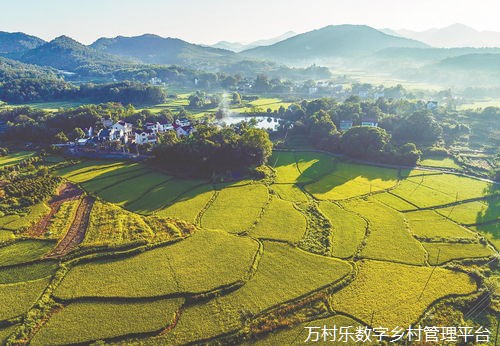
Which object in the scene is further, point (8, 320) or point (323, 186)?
point (323, 186)

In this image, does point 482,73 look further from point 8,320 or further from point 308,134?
point 8,320

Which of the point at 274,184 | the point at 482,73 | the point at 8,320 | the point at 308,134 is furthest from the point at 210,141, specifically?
the point at 482,73

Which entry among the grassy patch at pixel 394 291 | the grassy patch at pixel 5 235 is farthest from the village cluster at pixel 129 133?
the grassy patch at pixel 394 291

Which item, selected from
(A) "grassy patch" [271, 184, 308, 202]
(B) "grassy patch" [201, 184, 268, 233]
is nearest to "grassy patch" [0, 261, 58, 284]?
(B) "grassy patch" [201, 184, 268, 233]

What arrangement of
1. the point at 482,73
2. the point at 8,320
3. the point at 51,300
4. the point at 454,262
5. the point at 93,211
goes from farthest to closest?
the point at 482,73 < the point at 93,211 < the point at 454,262 < the point at 51,300 < the point at 8,320

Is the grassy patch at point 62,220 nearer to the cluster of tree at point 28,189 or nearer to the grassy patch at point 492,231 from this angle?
the cluster of tree at point 28,189

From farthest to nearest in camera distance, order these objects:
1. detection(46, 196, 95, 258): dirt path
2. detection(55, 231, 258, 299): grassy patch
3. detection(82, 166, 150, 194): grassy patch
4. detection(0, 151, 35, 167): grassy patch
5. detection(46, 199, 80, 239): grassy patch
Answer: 1. detection(0, 151, 35, 167): grassy patch
2. detection(82, 166, 150, 194): grassy patch
3. detection(46, 199, 80, 239): grassy patch
4. detection(46, 196, 95, 258): dirt path
5. detection(55, 231, 258, 299): grassy patch

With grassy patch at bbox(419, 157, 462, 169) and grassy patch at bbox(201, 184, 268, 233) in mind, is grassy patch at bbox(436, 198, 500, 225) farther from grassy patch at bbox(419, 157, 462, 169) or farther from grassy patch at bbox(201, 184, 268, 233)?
grassy patch at bbox(201, 184, 268, 233)

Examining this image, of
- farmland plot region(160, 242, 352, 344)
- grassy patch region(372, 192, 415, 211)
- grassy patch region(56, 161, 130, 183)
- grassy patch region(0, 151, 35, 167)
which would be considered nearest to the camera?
farmland plot region(160, 242, 352, 344)
